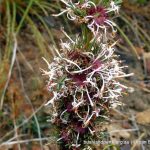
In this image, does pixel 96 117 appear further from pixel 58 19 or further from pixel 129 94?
pixel 58 19

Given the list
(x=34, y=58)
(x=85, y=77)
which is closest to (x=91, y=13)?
(x=85, y=77)

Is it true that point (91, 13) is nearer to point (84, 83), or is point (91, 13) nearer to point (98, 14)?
point (98, 14)

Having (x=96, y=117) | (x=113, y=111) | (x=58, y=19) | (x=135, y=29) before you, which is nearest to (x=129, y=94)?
(x=113, y=111)

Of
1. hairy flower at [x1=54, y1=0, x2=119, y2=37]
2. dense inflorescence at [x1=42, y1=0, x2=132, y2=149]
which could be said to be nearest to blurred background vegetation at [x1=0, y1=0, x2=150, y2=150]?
dense inflorescence at [x1=42, y1=0, x2=132, y2=149]

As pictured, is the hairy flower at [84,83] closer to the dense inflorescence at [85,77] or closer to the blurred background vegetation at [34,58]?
the dense inflorescence at [85,77]

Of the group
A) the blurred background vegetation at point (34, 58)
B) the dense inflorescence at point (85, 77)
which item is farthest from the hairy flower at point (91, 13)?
the blurred background vegetation at point (34, 58)

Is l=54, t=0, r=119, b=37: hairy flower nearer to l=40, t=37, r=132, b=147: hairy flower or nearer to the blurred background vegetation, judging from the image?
l=40, t=37, r=132, b=147: hairy flower
